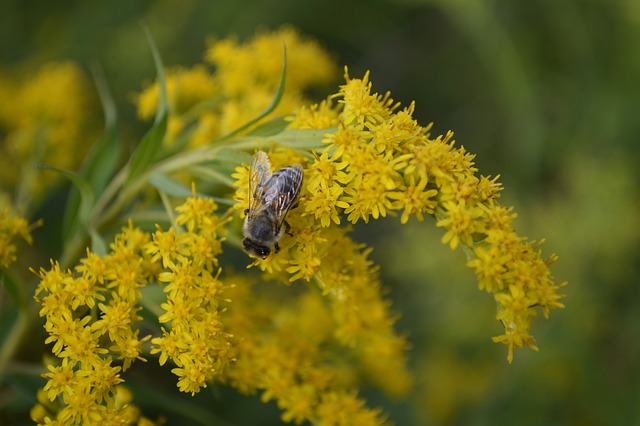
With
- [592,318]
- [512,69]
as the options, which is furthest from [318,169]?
[512,69]

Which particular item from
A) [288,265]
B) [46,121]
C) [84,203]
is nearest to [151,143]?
[84,203]

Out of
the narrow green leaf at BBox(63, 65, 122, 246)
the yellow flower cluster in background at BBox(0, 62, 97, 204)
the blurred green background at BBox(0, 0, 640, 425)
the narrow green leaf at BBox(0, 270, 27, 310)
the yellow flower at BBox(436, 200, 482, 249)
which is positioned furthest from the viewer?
the blurred green background at BBox(0, 0, 640, 425)

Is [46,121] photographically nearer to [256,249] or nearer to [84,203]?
[84,203]

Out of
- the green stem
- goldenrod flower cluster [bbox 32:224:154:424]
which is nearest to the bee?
goldenrod flower cluster [bbox 32:224:154:424]

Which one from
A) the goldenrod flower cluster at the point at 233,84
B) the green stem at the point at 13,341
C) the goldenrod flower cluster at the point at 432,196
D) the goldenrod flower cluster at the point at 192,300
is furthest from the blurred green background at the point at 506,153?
the goldenrod flower cluster at the point at 432,196

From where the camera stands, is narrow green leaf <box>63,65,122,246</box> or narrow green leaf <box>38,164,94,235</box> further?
narrow green leaf <box>63,65,122,246</box>

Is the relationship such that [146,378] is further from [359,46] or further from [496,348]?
[359,46]

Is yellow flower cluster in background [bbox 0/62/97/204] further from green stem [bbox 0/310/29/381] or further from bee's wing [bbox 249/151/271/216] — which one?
bee's wing [bbox 249/151/271/216]
